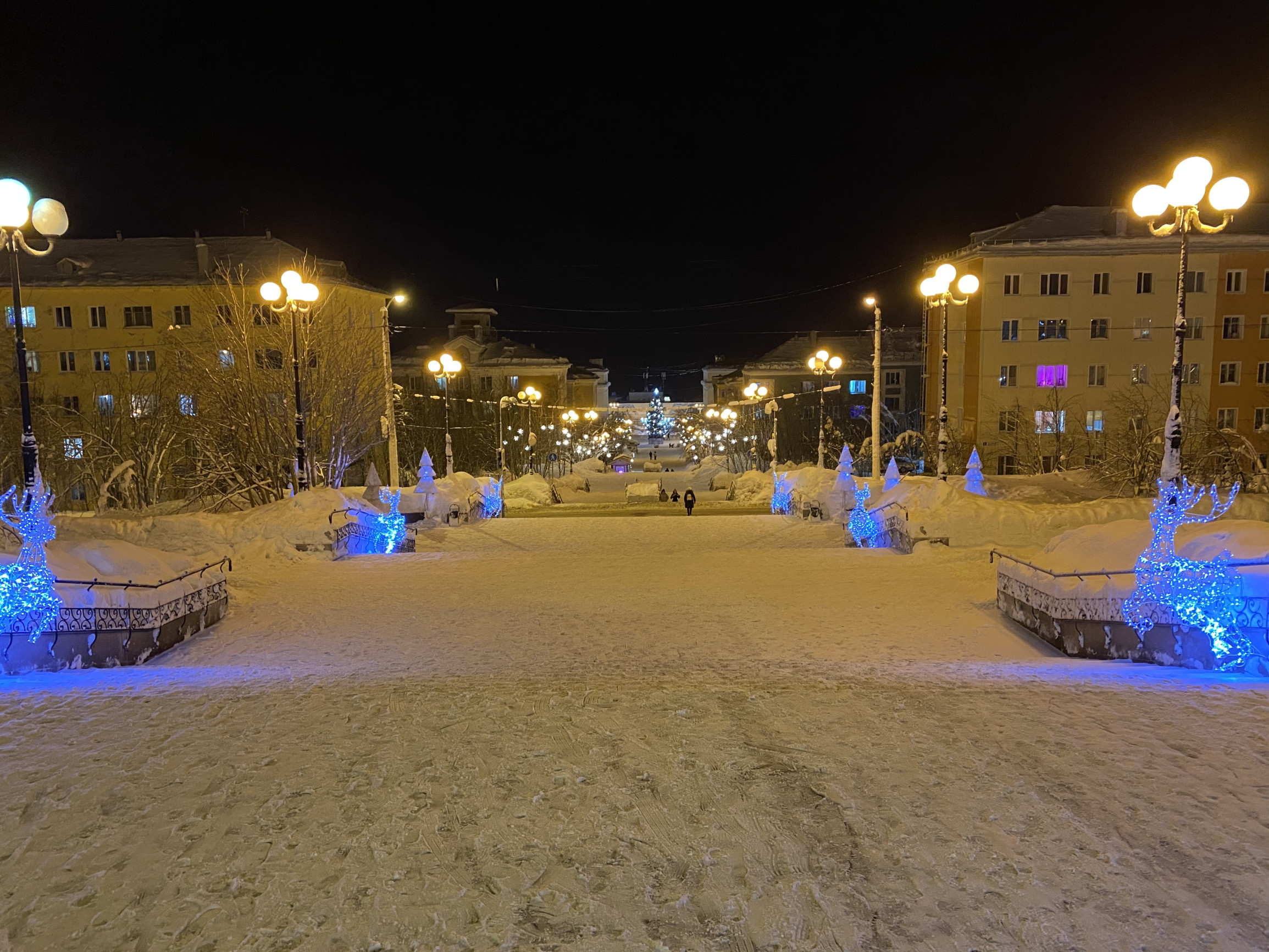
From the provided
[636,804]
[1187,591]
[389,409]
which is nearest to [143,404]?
[389,409]

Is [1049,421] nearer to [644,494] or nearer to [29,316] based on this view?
[644,494]

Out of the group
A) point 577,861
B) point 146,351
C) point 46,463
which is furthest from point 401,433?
point 577,861

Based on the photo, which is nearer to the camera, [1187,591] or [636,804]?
[636,804]

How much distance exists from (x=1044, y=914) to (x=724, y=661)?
4.23 m

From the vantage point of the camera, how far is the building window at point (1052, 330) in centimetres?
3581

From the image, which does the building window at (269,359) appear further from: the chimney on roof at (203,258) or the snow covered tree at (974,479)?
the snow covered tree at (974,479)

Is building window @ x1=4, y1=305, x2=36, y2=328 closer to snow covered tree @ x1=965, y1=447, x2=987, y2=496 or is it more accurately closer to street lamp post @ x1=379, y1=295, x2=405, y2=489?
street lamp post @ x1=379, y1=295, x2=405, y2=489

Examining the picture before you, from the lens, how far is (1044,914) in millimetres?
3002

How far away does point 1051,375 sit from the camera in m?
36.5

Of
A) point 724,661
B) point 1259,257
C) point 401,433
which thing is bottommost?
point 724,661

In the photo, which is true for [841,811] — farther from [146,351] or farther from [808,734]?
[146,351]

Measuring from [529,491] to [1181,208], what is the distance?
28299 millimetres

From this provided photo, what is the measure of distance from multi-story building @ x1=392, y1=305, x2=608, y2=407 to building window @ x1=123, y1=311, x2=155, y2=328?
65.0 ft

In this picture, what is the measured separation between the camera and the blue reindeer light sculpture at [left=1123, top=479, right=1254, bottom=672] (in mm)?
6281
